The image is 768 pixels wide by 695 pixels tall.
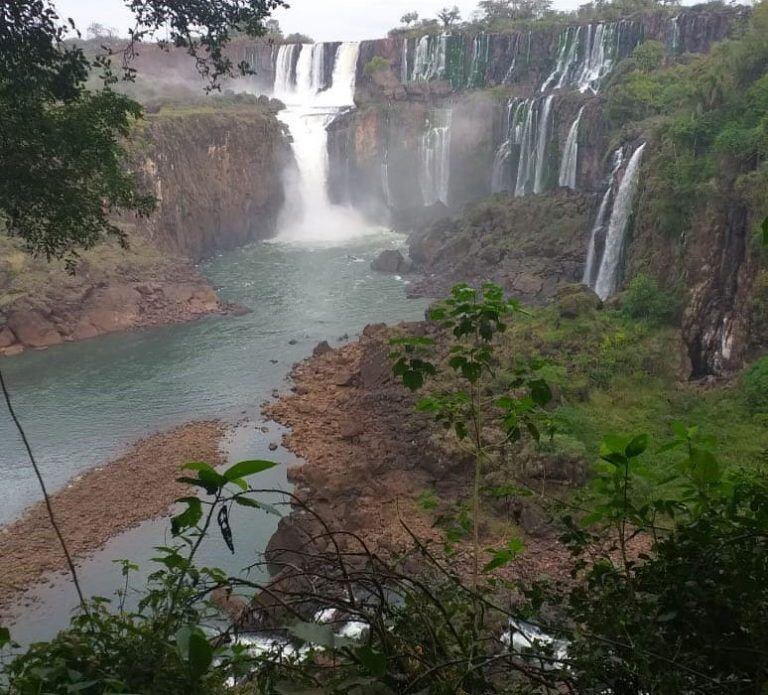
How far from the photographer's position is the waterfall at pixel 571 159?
97.5 feet

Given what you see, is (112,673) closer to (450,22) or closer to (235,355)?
(235,355)

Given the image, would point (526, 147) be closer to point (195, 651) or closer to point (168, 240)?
point (168, 240)

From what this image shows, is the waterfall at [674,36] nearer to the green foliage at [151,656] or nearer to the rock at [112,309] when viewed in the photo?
the rock at [112,309]

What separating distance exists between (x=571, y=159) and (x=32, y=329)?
Result: 2209 cm

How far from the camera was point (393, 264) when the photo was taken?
30922 millimetres

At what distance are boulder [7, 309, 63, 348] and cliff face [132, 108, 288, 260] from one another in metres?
8.47

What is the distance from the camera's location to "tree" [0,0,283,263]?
215 inches

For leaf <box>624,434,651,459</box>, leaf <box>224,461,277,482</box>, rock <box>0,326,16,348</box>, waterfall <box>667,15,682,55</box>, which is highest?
waterfall <box>667,15,682,55</box>

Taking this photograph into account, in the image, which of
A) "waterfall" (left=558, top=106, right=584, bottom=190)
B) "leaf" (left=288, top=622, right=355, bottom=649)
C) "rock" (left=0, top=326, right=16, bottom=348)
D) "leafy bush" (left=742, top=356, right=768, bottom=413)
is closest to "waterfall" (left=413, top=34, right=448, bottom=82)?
"waterfall" (left=558, top=106, right=584, bottom=190)

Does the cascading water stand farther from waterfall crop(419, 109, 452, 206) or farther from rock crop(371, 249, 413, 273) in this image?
waterfall crop(419, 109, 452, 206)

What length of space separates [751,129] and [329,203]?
91.2 feet

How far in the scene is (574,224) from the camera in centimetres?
2788

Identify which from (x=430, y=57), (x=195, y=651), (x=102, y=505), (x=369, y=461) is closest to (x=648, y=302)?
(x=369, y=461)

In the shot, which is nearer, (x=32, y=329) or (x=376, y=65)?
(x=32, y=329)
